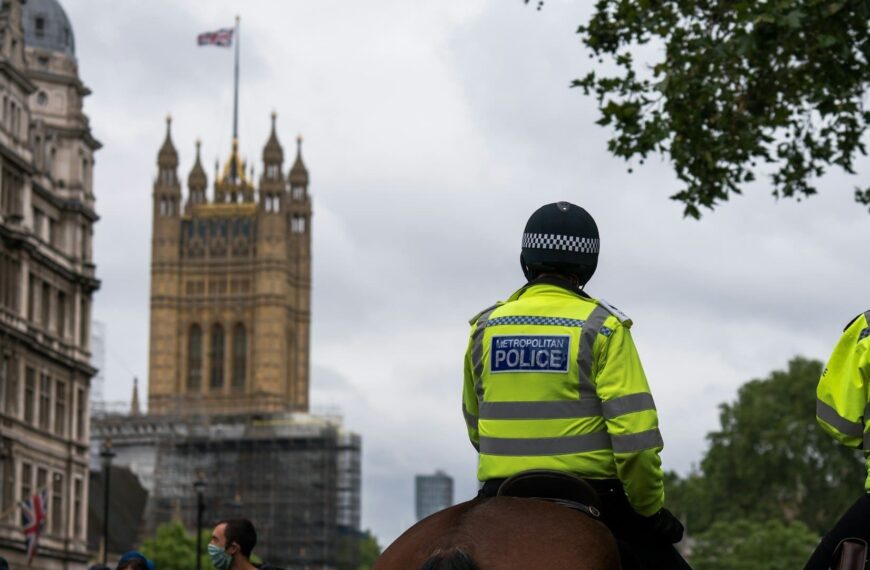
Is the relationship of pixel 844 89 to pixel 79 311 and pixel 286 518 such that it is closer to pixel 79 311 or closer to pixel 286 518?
pixel 79 311

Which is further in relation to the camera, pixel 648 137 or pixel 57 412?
pixel 57 412

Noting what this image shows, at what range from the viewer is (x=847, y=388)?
7.33 metres

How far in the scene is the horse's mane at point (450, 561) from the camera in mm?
6219

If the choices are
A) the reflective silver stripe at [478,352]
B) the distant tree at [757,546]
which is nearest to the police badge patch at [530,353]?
the reflective silver stripe at [478,352]

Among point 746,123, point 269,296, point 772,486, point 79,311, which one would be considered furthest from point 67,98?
point 269,296

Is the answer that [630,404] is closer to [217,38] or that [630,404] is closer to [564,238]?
[564,238]

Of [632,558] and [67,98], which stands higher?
[67,98]

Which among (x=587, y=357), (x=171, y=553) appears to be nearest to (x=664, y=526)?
(x=587, y=357)

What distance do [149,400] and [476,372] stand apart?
194 meters

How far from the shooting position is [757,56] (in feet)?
75.7

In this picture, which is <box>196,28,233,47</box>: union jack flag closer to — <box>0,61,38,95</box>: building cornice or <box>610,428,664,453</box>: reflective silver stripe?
<box>0,61,38,95</box>: building cornice

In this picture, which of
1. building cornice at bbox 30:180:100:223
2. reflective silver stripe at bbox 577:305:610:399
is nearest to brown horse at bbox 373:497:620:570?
reflective silver stripe at bbox 577:305:610:399

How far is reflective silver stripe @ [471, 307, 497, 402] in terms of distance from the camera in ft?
24.3

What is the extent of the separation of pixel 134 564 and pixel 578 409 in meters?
6.94
